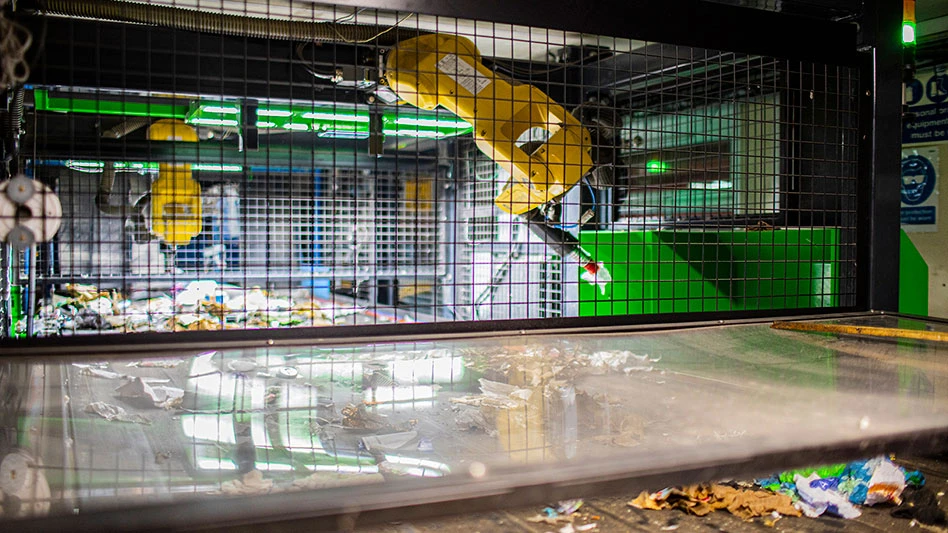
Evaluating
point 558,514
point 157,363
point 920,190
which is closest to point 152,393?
point 157,363

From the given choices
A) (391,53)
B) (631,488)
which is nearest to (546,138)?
(391,53)

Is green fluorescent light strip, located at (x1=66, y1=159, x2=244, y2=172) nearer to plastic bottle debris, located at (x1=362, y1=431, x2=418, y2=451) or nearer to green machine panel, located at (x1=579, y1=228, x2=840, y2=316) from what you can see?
plastic bottle debris, located at (x1=362, y1=431, x2=418, y2=451)

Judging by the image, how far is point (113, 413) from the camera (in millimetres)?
1078

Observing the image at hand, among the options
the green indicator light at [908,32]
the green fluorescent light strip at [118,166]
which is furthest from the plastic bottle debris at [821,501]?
the green fluorescent light strip at [118,166]

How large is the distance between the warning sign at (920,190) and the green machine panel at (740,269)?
6.73 ft

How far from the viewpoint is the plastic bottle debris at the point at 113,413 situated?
104 cm

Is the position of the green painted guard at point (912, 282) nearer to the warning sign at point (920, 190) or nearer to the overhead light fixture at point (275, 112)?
the warning sign at point (920, 190)

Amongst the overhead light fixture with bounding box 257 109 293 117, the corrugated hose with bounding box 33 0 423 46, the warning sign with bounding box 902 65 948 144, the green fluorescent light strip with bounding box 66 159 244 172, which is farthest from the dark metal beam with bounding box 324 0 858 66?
the warning sign with bounding box 902 65 948 144

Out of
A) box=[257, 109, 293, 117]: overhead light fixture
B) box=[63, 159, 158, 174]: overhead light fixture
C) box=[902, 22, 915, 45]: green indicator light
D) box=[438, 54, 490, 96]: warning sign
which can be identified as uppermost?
box=[902, 22, 915, 45]: green indicator light

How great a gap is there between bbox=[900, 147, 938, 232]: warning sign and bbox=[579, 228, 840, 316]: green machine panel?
80.8 inches

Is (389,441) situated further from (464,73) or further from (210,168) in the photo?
(210,168)

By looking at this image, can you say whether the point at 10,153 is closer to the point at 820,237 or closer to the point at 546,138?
the point at 546,138

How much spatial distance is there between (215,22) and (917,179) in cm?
410

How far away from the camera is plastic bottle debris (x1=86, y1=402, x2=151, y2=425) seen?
3.40 feet
